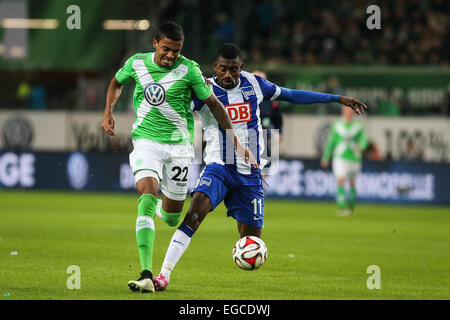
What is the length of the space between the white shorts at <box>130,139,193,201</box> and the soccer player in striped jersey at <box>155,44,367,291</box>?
25 cm

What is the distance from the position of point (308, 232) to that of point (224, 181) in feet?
22.6

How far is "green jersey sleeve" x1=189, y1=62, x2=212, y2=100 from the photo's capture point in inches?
328

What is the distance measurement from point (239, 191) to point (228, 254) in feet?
10.5

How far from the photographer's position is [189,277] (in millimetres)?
9312

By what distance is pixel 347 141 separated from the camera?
2008 cm

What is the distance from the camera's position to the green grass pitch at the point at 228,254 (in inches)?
329

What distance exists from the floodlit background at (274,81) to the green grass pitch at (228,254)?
1883mm

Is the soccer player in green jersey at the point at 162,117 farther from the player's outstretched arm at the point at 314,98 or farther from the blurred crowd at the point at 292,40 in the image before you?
the blurred crowd at the point at 292,40
